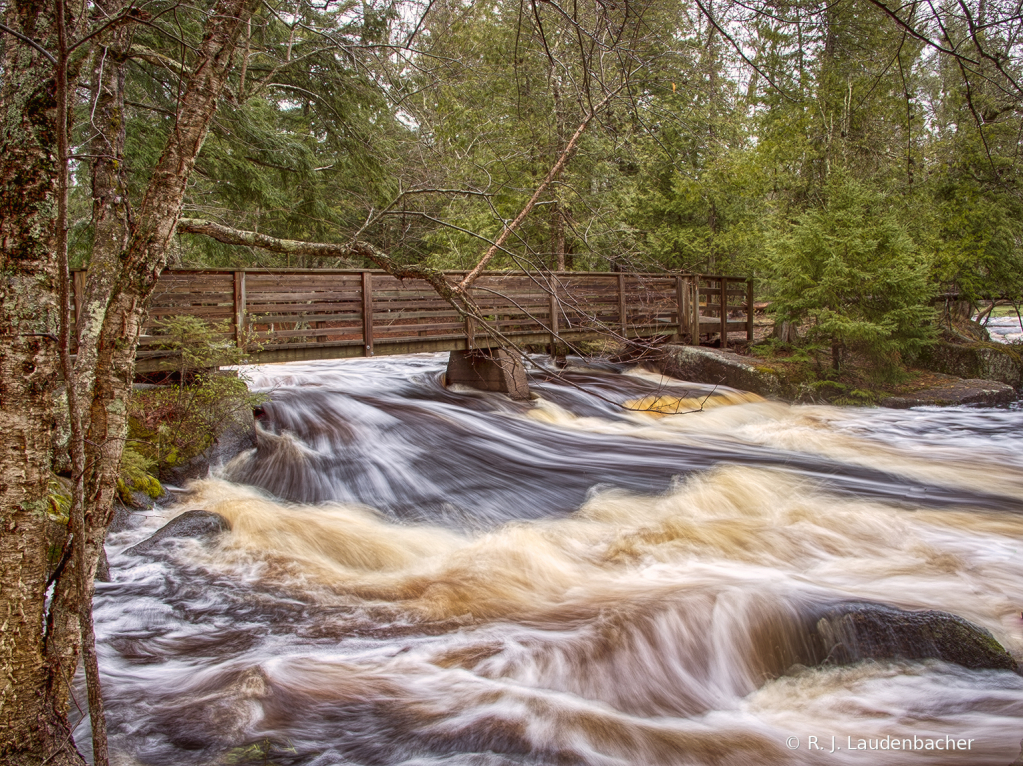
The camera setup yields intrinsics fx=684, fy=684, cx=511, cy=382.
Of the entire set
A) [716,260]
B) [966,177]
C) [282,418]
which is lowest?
[282,418]

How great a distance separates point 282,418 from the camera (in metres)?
9.73

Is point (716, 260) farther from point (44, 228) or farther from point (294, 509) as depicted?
point (44, 228)

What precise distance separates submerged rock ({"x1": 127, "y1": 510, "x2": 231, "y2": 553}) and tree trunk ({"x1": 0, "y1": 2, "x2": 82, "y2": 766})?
4216 millimetres

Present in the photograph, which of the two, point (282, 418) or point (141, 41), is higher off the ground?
point (141, 41)

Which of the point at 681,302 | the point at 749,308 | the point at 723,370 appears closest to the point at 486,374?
the point at 723,370

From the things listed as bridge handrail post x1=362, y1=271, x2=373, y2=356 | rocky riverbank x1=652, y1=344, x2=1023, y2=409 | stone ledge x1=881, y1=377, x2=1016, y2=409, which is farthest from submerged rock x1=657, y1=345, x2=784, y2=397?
bridge handrail post x1=362, y1=271, x2=373, y2=356

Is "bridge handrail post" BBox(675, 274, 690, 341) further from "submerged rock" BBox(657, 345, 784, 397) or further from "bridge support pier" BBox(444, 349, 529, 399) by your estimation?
"bridge support pier" BBox(444, 349, 529, 399)

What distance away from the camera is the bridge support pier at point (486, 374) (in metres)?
12.1

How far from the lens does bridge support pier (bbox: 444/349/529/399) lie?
39.7 ft

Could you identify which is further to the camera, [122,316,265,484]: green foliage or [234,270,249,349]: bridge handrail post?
[234,270,249,349]: bridge handrail post

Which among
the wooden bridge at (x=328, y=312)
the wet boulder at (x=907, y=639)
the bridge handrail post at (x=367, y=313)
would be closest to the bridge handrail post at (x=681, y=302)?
the wooden bridge at (x=328, y=312)

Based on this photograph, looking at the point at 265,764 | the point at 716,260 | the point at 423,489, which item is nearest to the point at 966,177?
the point at 716,260

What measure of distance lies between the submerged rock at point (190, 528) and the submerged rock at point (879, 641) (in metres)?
4.70

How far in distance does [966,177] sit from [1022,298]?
9.17 ft
